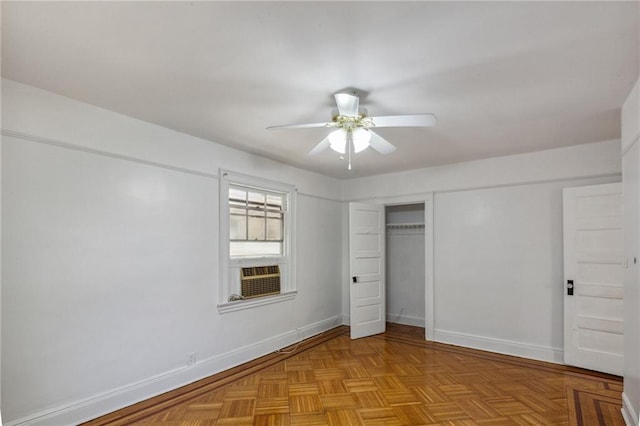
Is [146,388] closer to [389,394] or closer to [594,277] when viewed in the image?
[389,394]

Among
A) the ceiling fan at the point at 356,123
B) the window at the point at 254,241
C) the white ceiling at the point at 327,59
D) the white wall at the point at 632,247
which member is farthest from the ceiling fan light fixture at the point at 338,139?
the white wall at the point at 632,247

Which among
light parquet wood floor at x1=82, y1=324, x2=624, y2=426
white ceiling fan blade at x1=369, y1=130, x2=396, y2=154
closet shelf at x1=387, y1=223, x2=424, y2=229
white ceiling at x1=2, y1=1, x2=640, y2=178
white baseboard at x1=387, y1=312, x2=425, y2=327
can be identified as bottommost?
white baseboard at x1=387, y1=312, x2=425, y2=327

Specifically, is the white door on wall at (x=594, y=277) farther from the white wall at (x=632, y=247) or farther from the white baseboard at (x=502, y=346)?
the white wall at (x=632, y=247)

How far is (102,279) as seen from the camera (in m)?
2.75

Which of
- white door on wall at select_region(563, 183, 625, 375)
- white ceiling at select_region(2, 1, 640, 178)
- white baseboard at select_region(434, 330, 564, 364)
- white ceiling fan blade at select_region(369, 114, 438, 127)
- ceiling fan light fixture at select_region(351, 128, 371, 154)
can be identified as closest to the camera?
white ceiling at select_region(2, 1, 640, 178)

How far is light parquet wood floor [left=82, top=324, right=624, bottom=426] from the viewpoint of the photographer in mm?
2709

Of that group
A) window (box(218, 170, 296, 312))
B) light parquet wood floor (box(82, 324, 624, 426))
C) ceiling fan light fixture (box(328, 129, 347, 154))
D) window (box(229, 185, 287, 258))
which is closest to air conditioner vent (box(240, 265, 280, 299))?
window (box(218, 170, 296, 312))

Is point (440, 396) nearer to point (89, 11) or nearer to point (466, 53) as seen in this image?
point (466, 53)

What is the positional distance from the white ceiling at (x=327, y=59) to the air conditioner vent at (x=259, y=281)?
1.77 m

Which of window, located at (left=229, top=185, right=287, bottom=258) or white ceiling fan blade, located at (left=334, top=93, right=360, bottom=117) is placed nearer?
white ceiling fan blade, located at (left=334, top=93, right=360, bottom=117)

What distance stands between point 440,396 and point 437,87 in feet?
8.83

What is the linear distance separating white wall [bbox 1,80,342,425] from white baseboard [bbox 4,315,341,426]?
0.01 metres

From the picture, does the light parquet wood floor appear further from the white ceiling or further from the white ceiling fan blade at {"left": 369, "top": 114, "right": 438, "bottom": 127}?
the white ceiling

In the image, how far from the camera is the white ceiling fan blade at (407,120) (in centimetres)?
227
